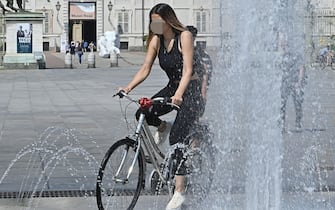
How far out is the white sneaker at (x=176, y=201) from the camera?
639 centimetres

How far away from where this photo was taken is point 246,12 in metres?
6.54

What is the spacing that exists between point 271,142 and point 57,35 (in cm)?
6724

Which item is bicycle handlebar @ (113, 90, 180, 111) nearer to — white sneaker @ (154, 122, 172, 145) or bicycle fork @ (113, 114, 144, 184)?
bicycle fork @ (113, 114, 144, 184)

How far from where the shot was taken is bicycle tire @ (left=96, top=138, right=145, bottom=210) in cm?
613

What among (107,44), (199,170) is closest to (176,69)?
(199,170)

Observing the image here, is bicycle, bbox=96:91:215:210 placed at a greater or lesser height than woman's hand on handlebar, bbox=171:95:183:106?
lesser

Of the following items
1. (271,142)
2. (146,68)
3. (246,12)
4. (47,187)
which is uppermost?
(246,12)

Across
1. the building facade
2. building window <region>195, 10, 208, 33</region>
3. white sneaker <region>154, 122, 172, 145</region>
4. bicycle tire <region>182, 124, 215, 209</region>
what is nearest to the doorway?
the building facade

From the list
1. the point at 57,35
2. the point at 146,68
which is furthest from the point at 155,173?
the point at 57,35

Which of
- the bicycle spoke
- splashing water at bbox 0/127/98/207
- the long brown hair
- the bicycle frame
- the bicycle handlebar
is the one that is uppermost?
the long brown hair

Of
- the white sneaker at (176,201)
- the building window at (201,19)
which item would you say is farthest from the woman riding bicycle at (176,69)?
the building window at (201,19)

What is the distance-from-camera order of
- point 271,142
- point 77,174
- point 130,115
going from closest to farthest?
point 271,142 < point 77,174 < point 130,115

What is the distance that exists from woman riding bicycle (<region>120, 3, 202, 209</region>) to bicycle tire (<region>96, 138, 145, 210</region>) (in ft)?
1.10

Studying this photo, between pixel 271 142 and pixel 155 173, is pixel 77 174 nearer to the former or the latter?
pixel 155 173
